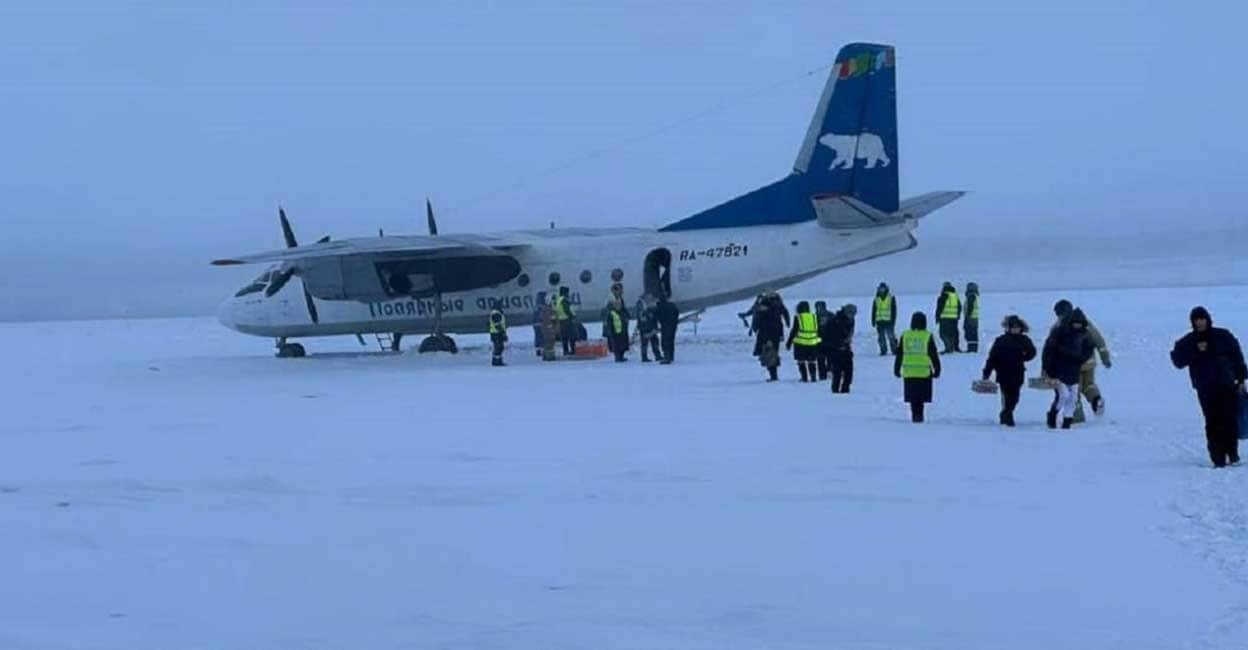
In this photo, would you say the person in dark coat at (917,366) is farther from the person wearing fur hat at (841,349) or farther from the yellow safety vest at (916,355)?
the person wearing fur hat at (841,349)

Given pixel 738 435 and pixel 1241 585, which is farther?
pixel 738 435

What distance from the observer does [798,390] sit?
1900 cm

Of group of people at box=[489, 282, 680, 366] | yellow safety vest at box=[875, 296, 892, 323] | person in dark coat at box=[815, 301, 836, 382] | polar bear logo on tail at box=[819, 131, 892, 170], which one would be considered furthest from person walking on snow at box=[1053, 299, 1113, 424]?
polar bear logo on tail at box=[819, 131, 892, 170]

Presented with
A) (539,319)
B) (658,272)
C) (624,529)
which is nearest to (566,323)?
(539,319)

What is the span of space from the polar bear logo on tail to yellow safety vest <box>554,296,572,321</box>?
5.58m

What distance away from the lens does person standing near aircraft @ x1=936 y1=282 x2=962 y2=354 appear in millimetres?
25484

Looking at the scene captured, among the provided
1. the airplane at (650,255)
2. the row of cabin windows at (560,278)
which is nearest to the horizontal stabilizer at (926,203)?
the airplane at (650,255)

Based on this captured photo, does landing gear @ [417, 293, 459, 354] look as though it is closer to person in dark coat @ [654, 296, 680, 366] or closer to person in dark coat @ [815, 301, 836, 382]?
person in dark coat @ [654, 296, 680, 366]

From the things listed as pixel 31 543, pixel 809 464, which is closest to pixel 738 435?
pixel 809 464

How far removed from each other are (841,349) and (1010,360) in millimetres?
4150

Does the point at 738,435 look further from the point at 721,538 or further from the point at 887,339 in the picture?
the point at 887,339

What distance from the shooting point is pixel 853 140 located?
26969 millimetres

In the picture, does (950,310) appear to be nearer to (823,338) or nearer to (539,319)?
(823,338)

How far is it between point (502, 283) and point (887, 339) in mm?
7758
